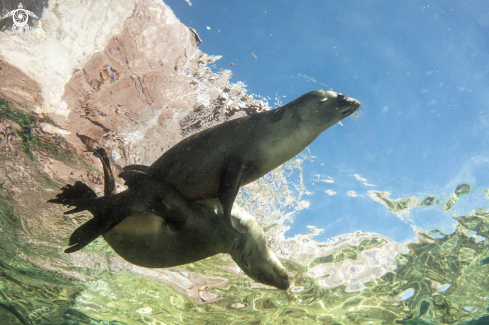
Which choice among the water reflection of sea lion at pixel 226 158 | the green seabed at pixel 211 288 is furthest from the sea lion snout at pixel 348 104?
the green seabed at pixel 211 288

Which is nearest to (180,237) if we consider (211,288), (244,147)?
(244,147)

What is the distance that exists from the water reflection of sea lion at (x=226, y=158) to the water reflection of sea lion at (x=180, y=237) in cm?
15

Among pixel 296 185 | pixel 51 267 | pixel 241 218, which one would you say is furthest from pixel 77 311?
pixel 241 218

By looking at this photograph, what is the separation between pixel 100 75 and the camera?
15.8 feet

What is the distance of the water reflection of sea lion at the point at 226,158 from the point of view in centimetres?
266

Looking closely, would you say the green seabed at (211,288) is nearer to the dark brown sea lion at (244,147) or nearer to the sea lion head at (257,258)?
the dark brown sea lion at (244,147)

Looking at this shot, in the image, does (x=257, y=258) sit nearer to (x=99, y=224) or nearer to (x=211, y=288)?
(x=99, y=224)

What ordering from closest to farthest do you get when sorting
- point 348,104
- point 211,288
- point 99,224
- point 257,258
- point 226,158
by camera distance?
1. point 99,224
2. point 226,158
3. point 348,104
4. point 257,258
5. point 211,288

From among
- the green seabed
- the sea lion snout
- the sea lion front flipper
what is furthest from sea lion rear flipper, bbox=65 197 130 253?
the green seabed

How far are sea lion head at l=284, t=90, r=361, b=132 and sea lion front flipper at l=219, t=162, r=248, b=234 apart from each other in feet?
3.17

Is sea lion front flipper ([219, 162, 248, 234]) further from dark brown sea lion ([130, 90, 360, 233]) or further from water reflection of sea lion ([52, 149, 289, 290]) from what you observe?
water reflection of sea lion ([52, 149, 289, 290])

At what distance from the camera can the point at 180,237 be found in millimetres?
3158

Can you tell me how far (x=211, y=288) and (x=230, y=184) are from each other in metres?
9.34

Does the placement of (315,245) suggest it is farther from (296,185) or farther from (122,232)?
(122,232)
